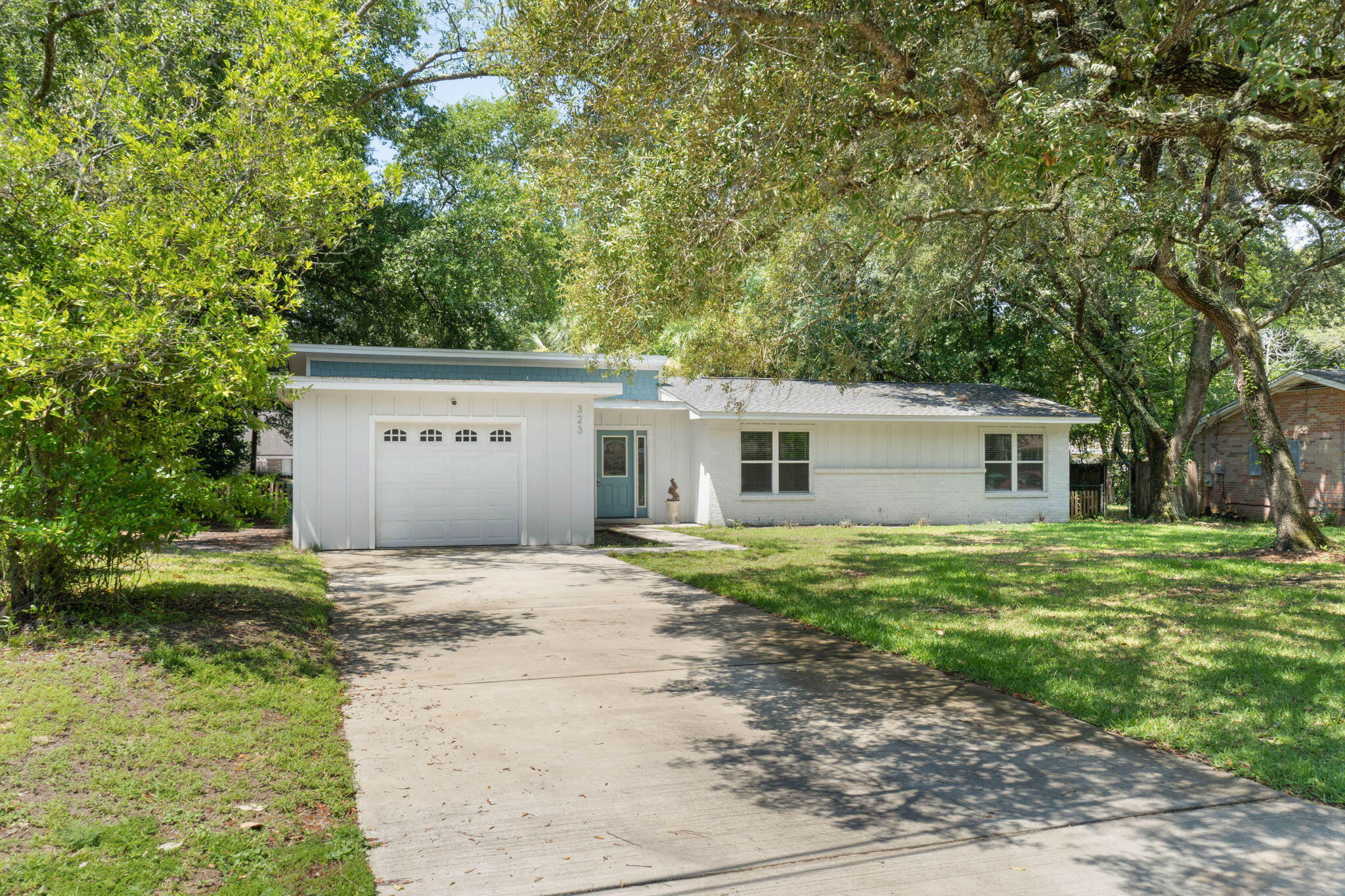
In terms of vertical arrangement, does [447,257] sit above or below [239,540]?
above

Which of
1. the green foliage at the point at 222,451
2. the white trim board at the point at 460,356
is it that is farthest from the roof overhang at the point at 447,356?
the green foliage at the point at 222,451

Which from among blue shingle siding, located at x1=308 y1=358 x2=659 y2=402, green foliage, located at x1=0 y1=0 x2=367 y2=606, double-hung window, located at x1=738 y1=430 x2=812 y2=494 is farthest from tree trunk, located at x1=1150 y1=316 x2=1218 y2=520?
green foliage, located at x1=0 y1=0 x2=367 y2=606

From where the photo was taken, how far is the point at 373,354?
16500mm

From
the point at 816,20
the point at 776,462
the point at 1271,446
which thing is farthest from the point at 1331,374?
the point at 816,20

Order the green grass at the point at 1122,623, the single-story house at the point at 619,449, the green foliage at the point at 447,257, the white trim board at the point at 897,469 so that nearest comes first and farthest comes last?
the green grass at the point at 1122,623, the single-story house at the point at 619,449, the green foliage at the point at 447,257, the white trim board at the point at 897,469

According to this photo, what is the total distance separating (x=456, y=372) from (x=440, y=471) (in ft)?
7.39

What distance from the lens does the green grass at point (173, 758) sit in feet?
11.8

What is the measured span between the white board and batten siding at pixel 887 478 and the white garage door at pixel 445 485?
18.0ft

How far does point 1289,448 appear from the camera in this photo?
19.1 metres

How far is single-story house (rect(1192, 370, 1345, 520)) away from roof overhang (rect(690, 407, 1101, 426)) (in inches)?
155

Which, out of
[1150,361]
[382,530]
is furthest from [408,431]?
[1150,361]

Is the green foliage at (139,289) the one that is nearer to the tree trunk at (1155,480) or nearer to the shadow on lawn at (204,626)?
the shadow on lawn at (204,626)

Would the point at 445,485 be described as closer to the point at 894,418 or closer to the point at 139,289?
the point at 139,289

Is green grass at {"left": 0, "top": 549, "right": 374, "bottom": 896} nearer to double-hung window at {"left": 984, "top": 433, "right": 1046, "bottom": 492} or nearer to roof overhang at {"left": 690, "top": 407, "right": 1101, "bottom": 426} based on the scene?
roof overhang at {"left": 690, "top": 407, "right": 1101, "bottom": 426}
